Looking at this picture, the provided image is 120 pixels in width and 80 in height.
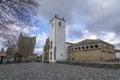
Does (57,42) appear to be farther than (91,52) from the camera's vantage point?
Yes

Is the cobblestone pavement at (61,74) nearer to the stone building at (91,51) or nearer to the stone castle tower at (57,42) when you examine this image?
the stone building at (91,51)

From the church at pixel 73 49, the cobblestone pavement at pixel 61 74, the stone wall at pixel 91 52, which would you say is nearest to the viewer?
the cobblestone pavement at pixel 61 74

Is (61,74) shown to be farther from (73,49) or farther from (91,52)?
(73,49)

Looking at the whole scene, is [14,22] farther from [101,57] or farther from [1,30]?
[101,57]

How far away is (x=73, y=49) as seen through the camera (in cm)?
2972

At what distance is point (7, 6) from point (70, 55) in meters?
27.0

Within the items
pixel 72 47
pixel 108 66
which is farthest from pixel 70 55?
pixel 108 66

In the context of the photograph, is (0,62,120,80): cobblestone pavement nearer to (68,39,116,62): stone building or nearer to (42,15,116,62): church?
(68,39,116,62): stone building

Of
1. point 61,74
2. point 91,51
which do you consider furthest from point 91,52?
point 61,74

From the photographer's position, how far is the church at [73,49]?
24062 millimetres

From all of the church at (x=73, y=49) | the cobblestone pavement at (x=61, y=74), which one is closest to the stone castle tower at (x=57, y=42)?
the church at (x=73, y=49)

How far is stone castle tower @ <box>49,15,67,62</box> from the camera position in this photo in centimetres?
2898

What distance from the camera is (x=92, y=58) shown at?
24.1 m

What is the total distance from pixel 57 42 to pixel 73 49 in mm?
5349
